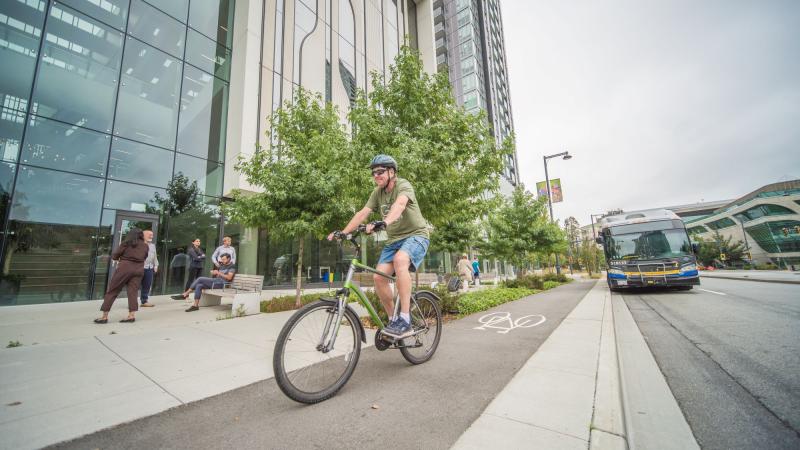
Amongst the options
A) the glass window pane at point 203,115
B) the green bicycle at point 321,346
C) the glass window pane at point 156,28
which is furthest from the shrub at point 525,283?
the glass window pane at point 156,28

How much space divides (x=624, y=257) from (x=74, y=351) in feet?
49.0

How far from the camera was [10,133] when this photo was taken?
9094mm

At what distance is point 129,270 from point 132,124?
866 centimetres

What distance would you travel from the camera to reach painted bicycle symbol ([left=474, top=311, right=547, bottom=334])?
552cm

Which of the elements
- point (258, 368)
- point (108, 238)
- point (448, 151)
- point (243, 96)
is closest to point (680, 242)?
point (448, 151)

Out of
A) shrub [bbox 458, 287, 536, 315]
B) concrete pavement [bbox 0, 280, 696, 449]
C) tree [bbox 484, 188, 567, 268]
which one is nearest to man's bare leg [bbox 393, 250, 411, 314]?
concrete pavement [bbox 0, 280, 696, 449]

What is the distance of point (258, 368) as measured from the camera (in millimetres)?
3248

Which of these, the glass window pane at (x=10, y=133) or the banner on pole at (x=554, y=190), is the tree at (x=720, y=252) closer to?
the banner on pole at (x=554, y=190)

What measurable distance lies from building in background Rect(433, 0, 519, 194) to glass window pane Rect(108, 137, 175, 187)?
1531 inches

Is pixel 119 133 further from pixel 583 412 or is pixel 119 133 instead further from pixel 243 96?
pixel 583 412

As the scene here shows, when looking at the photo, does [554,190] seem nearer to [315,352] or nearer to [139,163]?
[315,352]

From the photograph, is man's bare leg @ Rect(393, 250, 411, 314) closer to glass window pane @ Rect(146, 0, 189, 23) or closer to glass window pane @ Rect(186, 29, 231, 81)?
glass window pane @ Rect(186, 29, 231, 81)

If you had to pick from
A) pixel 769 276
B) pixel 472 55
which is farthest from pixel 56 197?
pixel 472 55

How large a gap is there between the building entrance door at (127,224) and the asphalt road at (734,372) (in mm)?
13967
